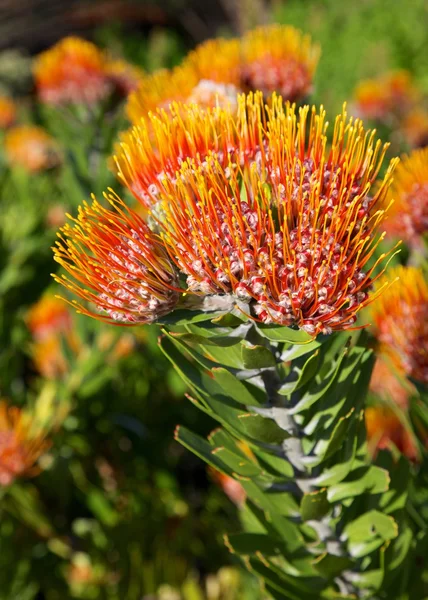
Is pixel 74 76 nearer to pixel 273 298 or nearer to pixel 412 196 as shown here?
pixel 412 196

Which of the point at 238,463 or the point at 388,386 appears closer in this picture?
the point at 238,463

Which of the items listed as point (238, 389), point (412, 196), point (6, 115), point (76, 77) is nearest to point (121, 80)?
point (76, 77)

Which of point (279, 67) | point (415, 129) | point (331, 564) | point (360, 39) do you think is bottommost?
point (360, 39)

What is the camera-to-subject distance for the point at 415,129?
1.84 metres

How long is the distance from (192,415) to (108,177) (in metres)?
0.60

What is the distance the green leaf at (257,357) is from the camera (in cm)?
47

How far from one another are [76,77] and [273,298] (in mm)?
1105

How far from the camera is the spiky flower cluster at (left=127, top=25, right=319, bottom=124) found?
864mm

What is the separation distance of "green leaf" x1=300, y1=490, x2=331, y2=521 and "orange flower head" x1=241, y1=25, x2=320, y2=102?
0.67m

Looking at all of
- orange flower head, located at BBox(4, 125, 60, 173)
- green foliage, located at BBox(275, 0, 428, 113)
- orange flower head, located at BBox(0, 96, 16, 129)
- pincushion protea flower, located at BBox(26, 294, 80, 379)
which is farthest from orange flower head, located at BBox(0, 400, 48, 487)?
green foliage, located at BBox(275, 0, 428, 113)

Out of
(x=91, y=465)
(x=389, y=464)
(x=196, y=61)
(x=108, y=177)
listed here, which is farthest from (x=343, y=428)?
(x=91, y=465)

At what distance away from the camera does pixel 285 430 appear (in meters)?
0.55

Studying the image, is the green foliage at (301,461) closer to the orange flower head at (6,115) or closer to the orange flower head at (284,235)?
the orange flower head at (284,235)

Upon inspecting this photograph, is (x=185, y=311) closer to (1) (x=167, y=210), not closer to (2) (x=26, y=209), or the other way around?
(1) (x=167, y=210)
